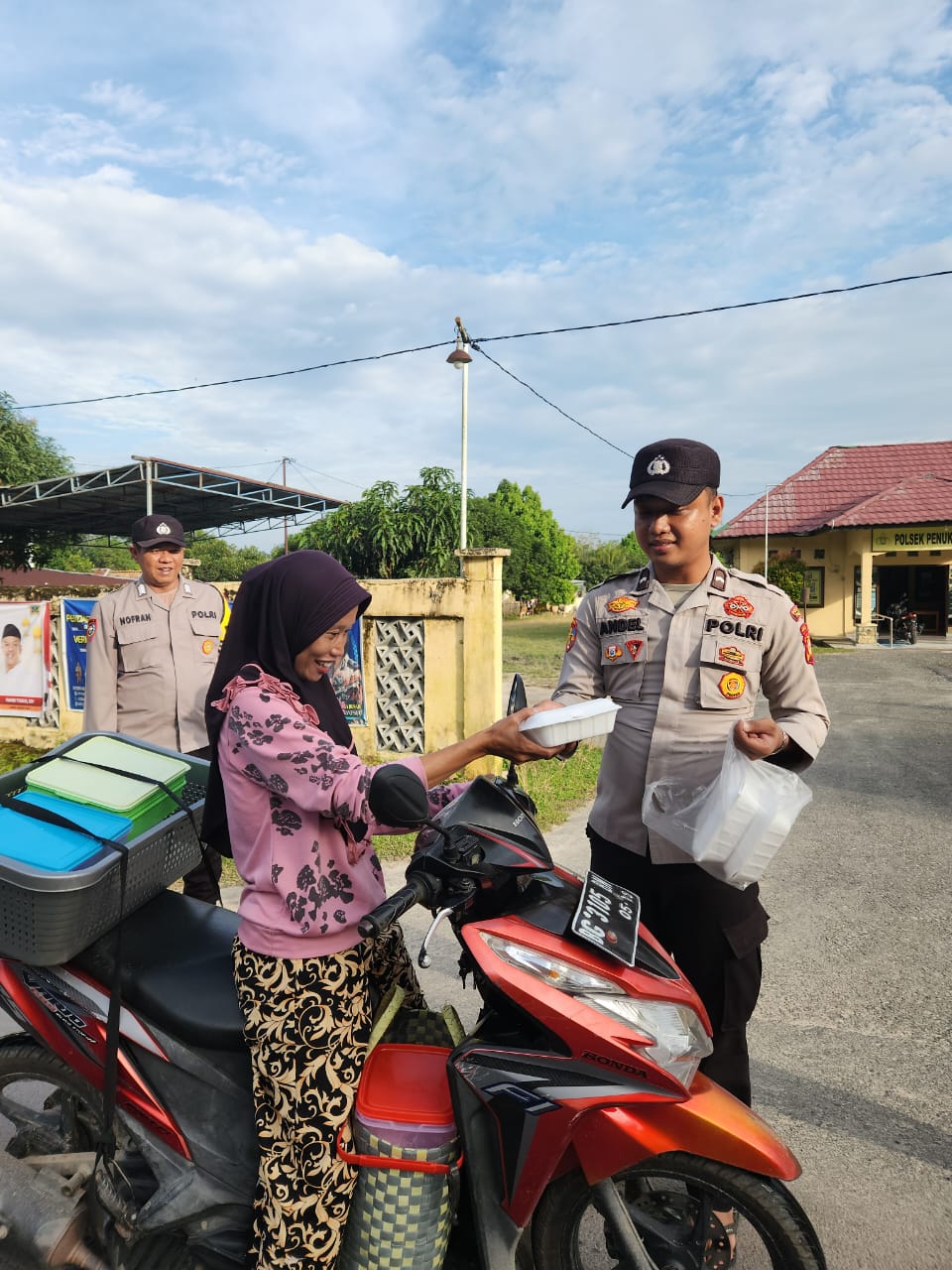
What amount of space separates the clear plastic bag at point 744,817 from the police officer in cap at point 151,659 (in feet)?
7.88

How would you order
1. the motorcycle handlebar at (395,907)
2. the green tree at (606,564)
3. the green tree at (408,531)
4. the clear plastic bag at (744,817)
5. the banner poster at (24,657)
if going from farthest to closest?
1. the green tree at (606,564)
2. the green tree at (408,531)
3. the banner poster at (24,657)
4. the clear plastic bag at (744,817)
5. the motorcycle handlebar at (395,907)

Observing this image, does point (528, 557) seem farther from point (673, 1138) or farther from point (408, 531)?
point (673, 1138)

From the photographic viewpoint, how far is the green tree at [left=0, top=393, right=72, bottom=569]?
2273cm

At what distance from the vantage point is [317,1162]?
5.13 ft

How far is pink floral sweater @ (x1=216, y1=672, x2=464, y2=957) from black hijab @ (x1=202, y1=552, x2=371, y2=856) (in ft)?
0.14

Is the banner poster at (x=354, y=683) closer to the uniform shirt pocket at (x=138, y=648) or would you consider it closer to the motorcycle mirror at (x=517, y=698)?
the uniform shirt pocket at (x=138, y=648)

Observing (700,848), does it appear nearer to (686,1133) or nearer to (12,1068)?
(686,1133)

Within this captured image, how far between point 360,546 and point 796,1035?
34.9 feet

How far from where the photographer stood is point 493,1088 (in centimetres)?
150

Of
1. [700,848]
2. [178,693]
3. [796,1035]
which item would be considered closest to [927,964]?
[796,1035]

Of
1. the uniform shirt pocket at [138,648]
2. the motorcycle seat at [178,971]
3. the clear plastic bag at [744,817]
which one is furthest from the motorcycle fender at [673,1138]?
the uniform shirt pocket at [138,648]

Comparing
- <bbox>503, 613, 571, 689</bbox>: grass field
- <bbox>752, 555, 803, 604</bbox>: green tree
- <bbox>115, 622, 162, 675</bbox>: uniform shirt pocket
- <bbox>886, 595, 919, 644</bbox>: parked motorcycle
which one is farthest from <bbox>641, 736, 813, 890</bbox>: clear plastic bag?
<bbox>886, 595, 919, 644</bbox>: parked motorcycle

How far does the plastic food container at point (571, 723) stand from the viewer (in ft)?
4.64

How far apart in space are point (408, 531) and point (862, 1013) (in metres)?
9.92
